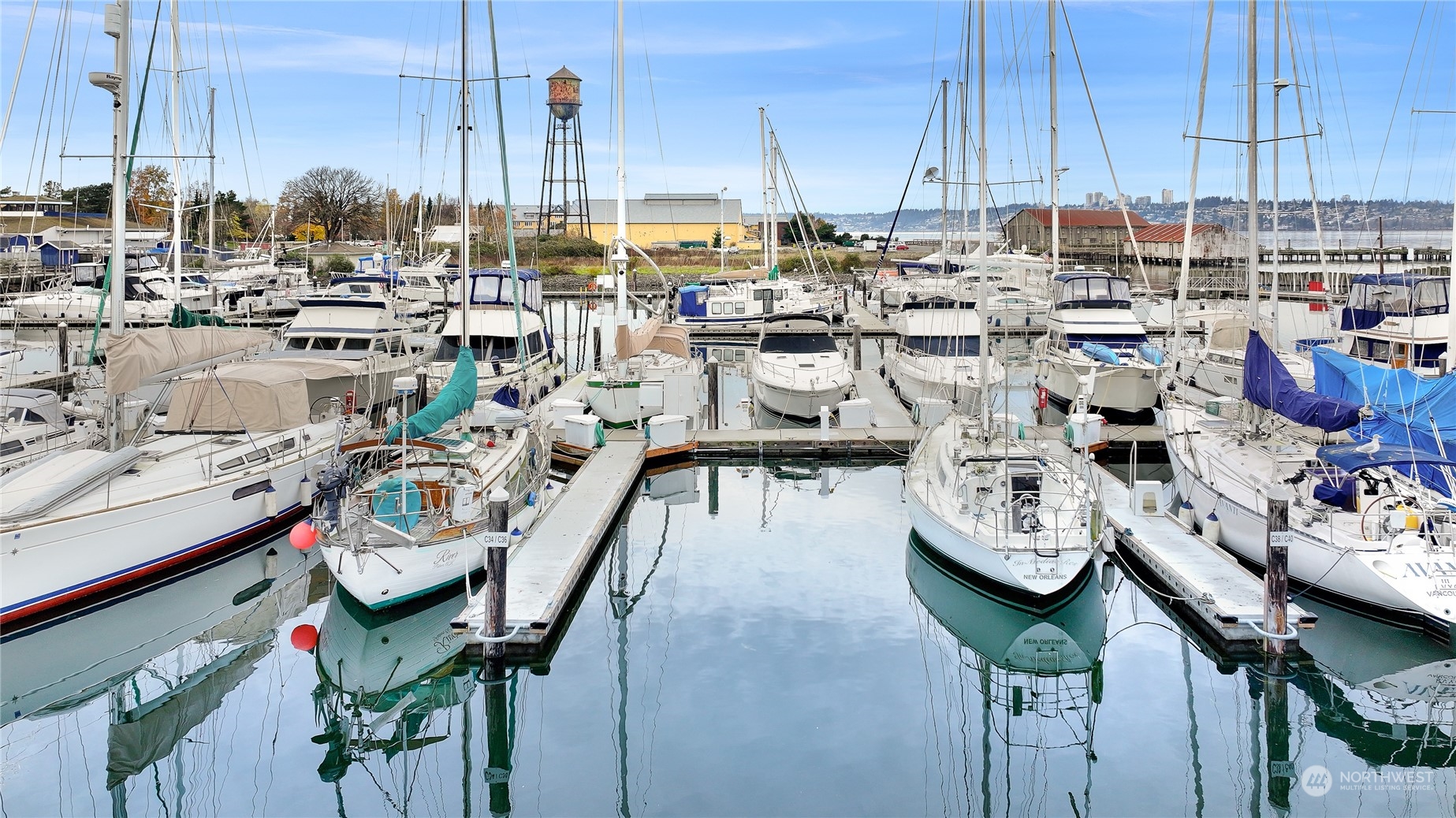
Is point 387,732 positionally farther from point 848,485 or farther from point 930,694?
point 848,485

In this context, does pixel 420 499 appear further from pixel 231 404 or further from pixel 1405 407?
pixel 1405 407

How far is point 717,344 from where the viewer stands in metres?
43.6

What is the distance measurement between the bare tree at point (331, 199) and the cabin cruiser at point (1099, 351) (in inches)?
2822

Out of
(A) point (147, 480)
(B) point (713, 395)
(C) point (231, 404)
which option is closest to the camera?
(A) point (147, 480)

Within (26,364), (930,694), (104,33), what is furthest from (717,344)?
(930,694)

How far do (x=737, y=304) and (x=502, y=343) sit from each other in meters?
18.5

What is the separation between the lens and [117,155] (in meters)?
16.8

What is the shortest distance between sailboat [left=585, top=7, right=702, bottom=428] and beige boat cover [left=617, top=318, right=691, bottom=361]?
2 centimetres

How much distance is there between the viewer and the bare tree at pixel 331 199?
9094cm

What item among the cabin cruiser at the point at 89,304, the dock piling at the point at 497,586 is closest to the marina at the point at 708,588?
the dock piling at the point at 497,586

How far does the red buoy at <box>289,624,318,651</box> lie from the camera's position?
1440 cm

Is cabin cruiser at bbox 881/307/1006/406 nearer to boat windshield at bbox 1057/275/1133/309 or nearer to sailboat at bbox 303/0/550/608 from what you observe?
boat windshield at bbox 1057/275/1133/309

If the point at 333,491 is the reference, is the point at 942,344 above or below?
above

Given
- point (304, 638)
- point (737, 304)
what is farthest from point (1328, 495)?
point (737, 304)
